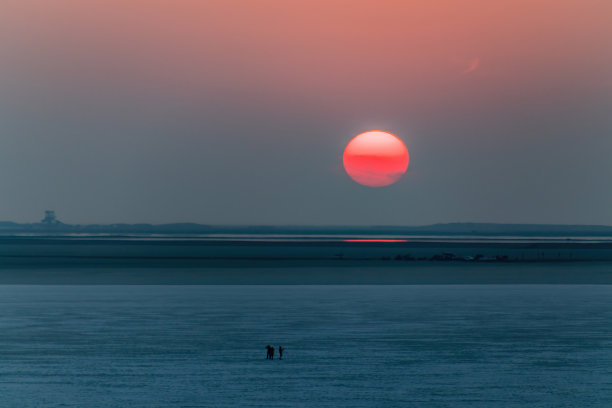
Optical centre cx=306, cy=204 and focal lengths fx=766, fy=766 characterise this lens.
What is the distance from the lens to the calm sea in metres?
16.8

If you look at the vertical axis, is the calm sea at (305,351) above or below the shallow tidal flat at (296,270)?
below

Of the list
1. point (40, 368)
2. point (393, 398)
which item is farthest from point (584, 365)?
point (40, 368)

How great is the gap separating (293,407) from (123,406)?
3.53m

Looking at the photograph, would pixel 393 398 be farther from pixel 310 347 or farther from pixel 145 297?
pixel 145 297

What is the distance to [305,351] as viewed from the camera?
21797 millimetres

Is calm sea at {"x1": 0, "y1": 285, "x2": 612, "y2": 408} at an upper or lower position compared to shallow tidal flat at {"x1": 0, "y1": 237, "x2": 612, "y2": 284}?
lower

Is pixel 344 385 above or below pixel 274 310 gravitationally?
below

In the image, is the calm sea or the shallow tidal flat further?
the shallow tidal flat

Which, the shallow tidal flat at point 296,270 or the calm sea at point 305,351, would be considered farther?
the shallow tidal flat at point 296,270

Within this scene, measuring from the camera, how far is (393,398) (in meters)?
16.6

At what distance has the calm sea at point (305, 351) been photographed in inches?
663

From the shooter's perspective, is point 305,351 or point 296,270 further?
point 296,270

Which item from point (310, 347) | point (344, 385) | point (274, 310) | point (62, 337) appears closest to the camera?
point (344, 385)

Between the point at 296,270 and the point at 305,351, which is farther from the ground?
the point at 296,270
